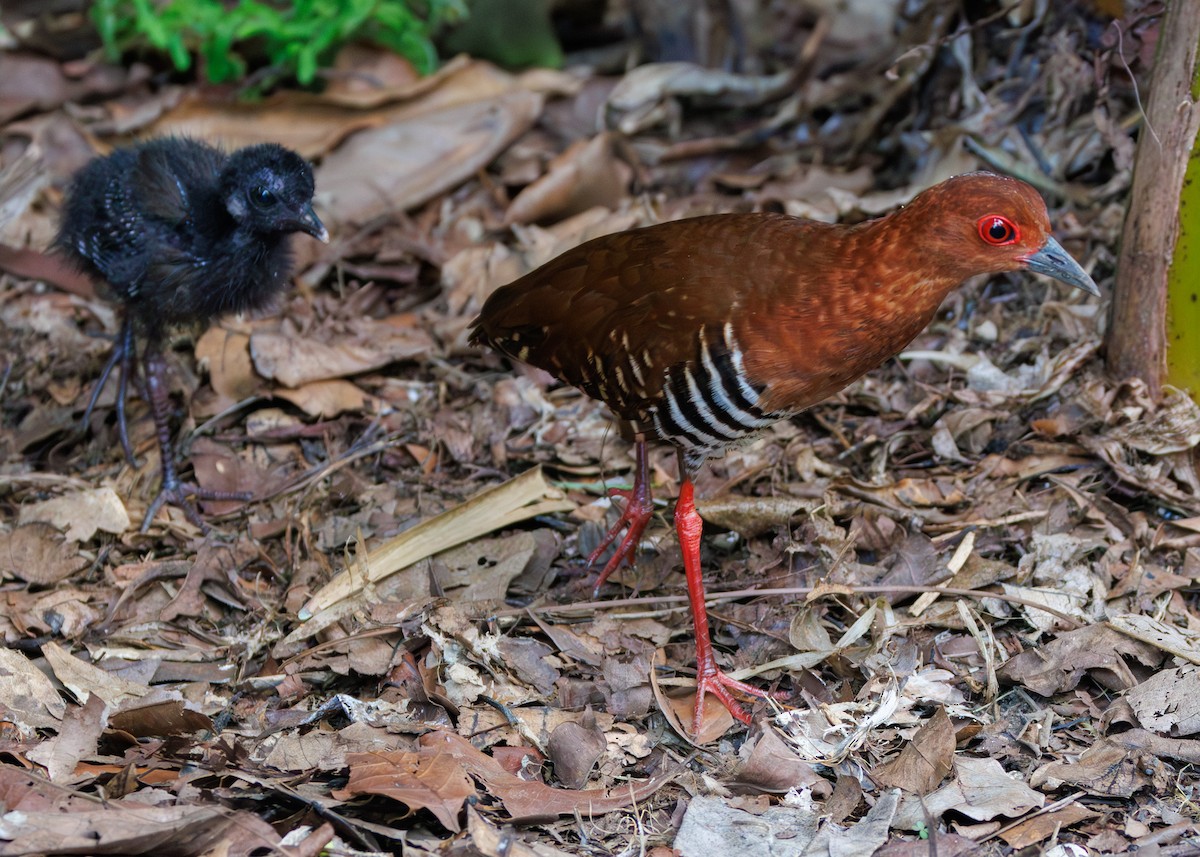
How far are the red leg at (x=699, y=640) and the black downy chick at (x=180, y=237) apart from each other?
75.0 inches

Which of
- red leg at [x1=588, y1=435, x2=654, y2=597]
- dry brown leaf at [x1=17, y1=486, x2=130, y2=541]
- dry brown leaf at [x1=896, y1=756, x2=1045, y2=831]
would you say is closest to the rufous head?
A: red leg at [x1=588, y1=435, x2=654, y2=597]

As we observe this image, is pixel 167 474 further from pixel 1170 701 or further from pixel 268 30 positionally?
pixel 1170 701

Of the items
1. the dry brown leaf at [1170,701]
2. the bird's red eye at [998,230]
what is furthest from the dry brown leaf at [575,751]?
the bird's red eye at [998,230]

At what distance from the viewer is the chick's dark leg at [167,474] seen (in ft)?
15.9

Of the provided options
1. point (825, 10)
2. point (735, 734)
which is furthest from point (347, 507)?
point (825, 10)

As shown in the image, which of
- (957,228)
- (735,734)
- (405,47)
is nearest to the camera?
(957,228)

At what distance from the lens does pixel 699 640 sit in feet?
12.8

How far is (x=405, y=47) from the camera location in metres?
6.76

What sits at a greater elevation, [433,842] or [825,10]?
[825,10]

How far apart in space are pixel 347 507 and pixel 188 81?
3.46 m

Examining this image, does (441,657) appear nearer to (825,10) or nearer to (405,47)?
(405,47)

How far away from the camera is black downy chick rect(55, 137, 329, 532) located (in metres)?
4.84

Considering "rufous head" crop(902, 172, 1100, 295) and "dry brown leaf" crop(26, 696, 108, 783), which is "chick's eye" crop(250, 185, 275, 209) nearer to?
"dry brown leaf" crop(26, 696, 108, 783)

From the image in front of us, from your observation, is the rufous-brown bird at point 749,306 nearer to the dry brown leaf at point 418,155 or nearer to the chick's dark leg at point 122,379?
the chick's dark leg at point 122,379
